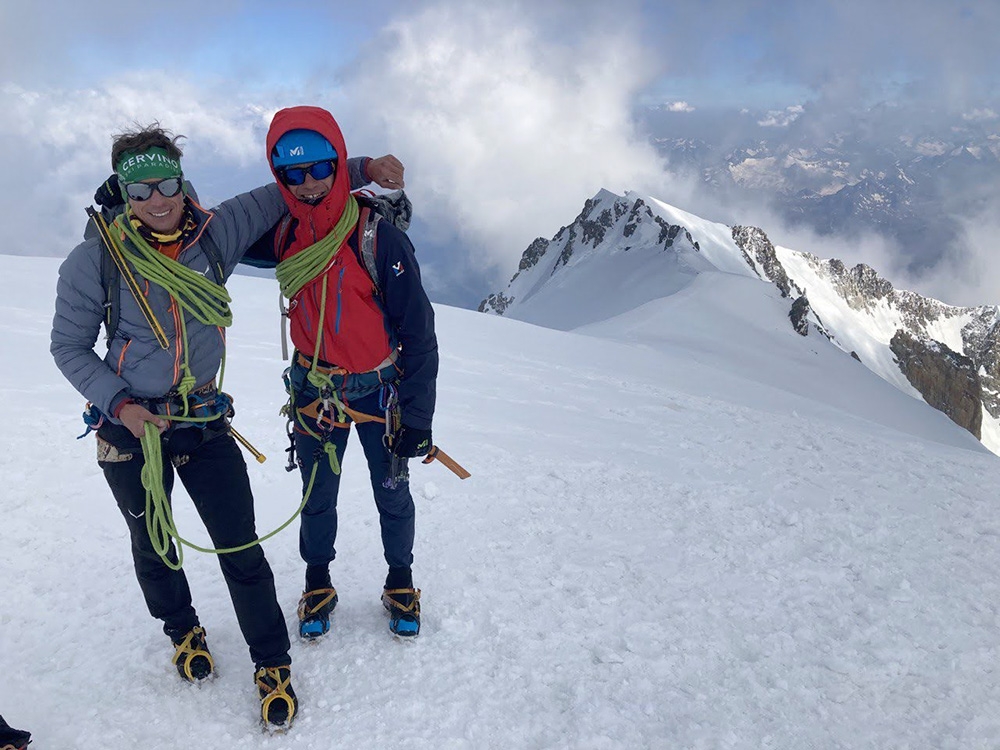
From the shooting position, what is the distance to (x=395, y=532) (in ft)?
14.7

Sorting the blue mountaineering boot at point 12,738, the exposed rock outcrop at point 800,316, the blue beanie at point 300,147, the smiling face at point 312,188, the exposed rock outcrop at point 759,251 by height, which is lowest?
the blue mountaineering boot at point 12,738

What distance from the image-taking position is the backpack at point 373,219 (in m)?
3.69

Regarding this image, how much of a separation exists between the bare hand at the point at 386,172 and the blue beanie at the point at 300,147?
1.83 ft

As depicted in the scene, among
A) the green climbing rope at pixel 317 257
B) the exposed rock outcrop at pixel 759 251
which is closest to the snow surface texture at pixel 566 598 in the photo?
the green climbing rope at pixel 317 257

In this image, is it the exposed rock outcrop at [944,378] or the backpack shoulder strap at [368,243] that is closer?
the backpack shoulder strap at [368,243]

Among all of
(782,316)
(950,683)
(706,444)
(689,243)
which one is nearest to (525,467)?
(706,444)

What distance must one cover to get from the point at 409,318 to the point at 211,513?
154 centimetres

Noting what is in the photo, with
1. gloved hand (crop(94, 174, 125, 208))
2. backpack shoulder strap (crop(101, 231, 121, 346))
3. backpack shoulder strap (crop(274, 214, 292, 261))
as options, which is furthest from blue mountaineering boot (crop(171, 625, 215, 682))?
gloved hand (crop(94, 174, 125, 208))

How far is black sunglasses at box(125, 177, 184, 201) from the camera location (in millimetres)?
3188

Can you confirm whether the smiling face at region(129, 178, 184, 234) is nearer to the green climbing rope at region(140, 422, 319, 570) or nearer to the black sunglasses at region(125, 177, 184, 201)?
the black sunglasses at region(125, 177, 184, 201)

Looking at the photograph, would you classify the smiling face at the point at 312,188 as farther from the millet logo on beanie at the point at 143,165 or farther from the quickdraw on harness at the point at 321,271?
the millet logo on beanie at the point at 143,165

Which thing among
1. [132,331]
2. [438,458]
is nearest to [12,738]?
[132,331]

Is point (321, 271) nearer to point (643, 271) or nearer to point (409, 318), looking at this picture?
point (409, 318)

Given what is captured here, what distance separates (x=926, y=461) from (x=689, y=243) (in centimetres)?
6307
